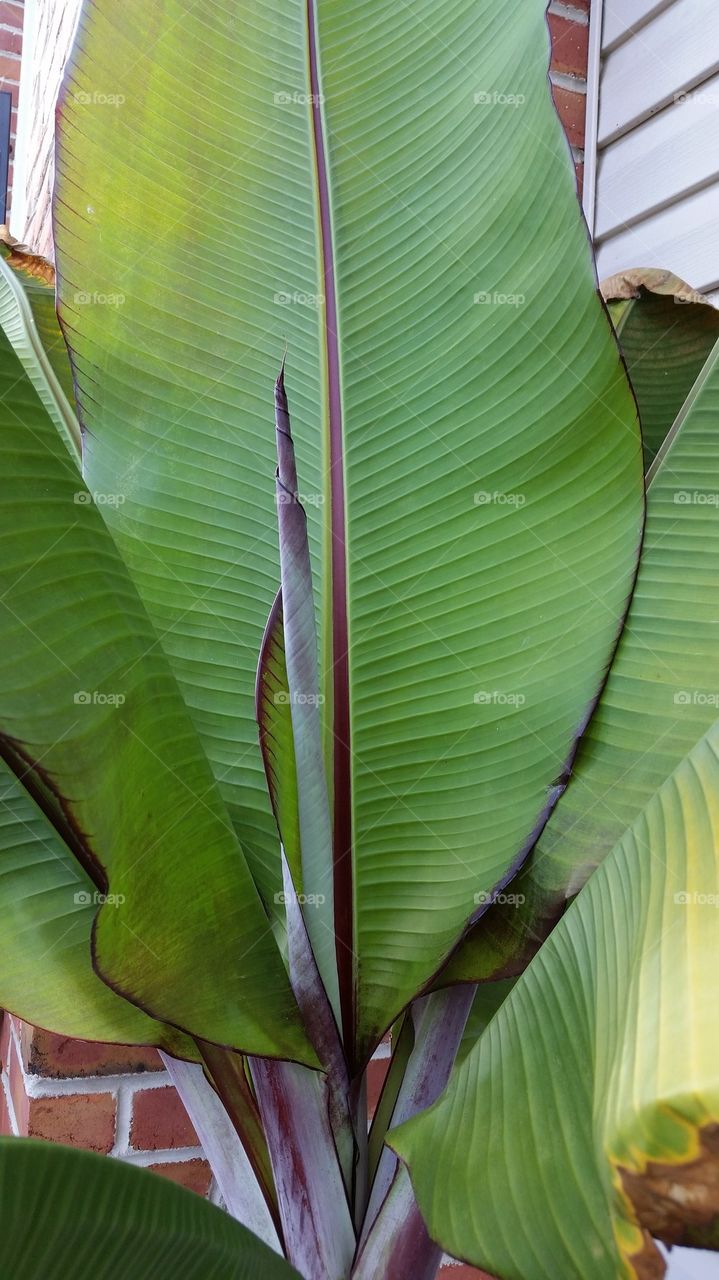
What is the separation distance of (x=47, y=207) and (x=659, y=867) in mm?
1002

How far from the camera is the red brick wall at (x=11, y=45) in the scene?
1.40 m

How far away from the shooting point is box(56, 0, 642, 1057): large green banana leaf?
1.51ft

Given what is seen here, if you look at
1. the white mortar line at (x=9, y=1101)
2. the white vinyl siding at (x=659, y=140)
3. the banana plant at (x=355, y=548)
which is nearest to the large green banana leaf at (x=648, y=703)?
the banana plant at (x=355, y=548)

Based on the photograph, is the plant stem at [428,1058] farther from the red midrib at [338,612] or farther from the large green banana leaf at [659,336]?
the large green banana leaf at [659,336]

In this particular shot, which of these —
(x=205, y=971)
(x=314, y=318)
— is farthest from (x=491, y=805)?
(x=314, y=318)

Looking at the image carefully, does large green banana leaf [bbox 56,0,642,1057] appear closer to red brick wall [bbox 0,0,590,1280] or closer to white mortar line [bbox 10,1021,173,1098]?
red brick wall [bbox 0,0,590,1280]

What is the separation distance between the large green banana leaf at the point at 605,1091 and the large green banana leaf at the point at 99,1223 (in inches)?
2.7

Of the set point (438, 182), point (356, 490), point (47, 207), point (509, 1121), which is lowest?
point (509, 1121)

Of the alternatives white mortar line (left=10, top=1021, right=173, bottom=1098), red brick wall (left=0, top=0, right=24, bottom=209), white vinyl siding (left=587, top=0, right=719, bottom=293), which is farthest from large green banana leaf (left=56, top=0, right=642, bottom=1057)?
red brick wall (left=0, top=0, right=24, bottom=209)

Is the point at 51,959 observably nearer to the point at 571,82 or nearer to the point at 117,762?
the point at 117,762

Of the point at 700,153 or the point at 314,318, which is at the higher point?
the point at 700,153

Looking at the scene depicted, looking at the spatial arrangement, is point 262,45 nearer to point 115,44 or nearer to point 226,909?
point 115,44

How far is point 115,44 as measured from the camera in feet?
1.59

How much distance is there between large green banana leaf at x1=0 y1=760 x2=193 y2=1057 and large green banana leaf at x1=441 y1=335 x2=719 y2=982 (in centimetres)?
16
